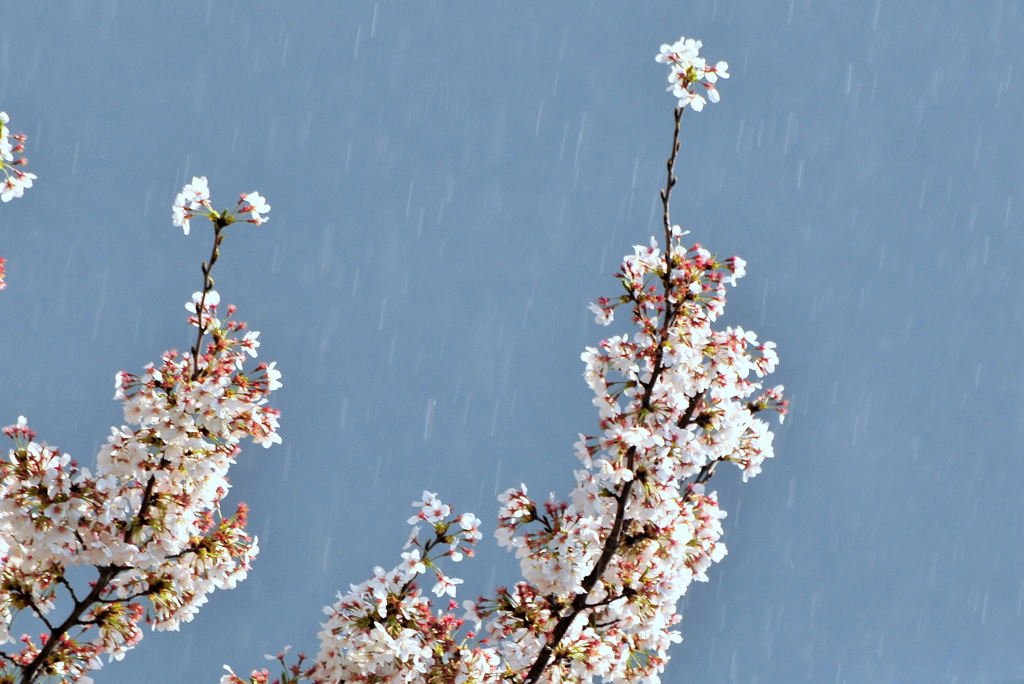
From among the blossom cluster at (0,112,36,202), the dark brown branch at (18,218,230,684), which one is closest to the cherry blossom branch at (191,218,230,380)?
the dark brown branch at (18,218,230,684)

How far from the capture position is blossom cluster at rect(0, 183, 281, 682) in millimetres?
4039

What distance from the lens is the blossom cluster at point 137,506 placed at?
13.3 ft

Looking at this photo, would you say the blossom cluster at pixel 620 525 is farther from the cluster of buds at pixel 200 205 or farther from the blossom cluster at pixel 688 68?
the cluster of buds at pixel 200 205

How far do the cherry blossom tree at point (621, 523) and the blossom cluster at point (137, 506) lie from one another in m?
0.53

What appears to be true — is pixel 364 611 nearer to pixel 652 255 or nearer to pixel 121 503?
pixel 121 503

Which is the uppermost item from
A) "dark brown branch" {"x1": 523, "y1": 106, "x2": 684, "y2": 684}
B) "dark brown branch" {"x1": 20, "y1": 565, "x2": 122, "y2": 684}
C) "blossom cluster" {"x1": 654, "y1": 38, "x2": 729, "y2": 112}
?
"blossom cluster" {"x1": 654, "y1": 38, "x2": 729, "y2": 112}

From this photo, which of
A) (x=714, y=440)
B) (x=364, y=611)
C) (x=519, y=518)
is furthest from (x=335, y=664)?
(x=714, y=440)

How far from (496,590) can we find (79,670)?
1695 mm

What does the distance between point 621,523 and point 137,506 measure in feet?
6.28

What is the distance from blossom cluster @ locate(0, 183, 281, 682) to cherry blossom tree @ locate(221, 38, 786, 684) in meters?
0.53

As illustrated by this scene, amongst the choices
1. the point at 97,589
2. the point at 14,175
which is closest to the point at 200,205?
the point at 14,175

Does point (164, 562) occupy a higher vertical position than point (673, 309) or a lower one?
lower

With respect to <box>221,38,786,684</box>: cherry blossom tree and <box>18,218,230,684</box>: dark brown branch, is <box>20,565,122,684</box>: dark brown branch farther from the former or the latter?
<box>221,38,786,684</box>: cherry blossom tree

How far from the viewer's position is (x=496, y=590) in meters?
4.33
